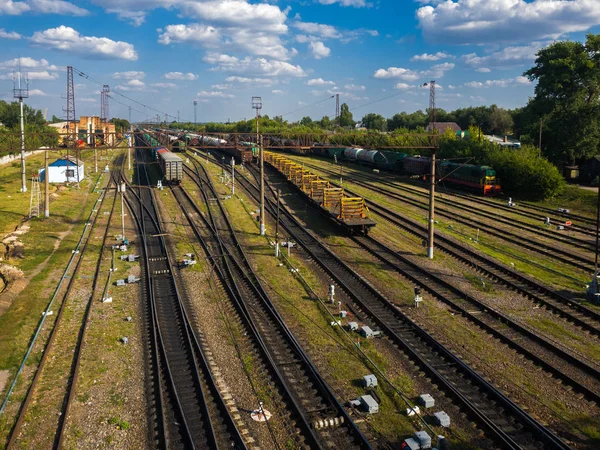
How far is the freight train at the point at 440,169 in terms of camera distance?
4612 cm

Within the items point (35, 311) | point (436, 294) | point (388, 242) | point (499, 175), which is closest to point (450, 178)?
point (499, 175)

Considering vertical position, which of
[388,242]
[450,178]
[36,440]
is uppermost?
[450,178]

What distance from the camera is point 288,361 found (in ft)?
48.9

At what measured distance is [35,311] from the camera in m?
18.7

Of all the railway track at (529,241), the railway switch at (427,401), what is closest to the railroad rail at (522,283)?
the railway track at (529,241)

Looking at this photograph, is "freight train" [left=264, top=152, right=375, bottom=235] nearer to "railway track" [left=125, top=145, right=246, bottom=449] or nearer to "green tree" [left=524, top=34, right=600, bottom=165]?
"railway track" [left=125, top=145, right=246, bottom=449]

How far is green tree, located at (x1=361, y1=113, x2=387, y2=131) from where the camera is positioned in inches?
6355

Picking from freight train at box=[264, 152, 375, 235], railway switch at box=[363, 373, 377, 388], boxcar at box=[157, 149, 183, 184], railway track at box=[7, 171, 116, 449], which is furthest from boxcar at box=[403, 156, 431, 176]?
railway switch at box=[363, 373, 377, 388]

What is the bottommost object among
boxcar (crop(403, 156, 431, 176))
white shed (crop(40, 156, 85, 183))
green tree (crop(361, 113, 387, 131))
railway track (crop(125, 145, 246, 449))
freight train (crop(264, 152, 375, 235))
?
railway track (crop(125, 145, 246, 449))

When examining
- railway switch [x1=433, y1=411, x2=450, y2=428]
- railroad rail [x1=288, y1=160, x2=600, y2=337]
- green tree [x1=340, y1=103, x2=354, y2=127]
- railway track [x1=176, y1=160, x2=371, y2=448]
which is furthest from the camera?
green tree [x1=340, y1=103, x2=354, y2=127]

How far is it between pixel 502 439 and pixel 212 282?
14498 millimetres

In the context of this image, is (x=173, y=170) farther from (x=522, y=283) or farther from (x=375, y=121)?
(x=375, y=121)

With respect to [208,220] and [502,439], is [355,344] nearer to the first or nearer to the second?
[502,439]

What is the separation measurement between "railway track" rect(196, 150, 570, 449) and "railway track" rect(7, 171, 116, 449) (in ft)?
31.6
